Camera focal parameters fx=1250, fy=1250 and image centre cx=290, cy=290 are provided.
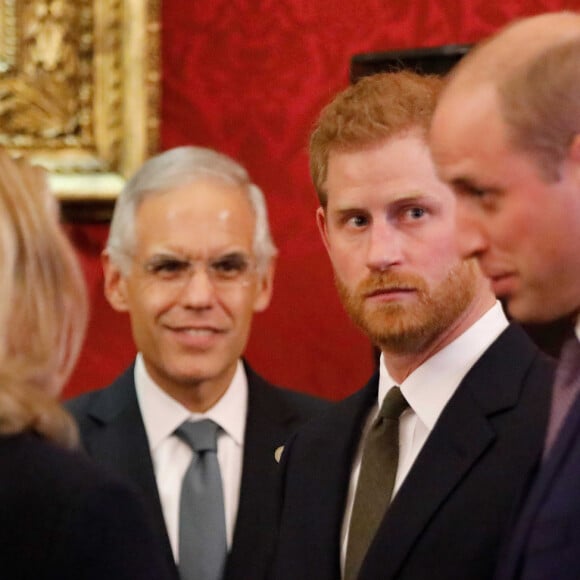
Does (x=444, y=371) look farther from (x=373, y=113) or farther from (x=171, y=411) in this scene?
(x=171, y=411)

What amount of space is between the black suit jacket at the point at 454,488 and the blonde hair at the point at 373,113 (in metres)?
→ 0.42

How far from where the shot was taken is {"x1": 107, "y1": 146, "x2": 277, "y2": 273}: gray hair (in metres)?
3.05

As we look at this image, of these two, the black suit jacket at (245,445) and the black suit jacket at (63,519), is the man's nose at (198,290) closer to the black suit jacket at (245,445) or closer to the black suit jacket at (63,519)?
the black suit jacket at (245,445)

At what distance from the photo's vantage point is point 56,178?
12.1 ft

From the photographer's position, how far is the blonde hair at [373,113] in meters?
2.19

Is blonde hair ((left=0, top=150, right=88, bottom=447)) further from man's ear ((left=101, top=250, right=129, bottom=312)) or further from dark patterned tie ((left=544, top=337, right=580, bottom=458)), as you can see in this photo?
man's ear ((left=101, top=250, right=129, bottom=312))

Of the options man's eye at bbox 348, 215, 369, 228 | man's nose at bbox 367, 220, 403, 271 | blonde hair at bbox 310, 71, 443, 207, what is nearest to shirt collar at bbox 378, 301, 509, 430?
man's nose at bbox 367, 220, 403, 271

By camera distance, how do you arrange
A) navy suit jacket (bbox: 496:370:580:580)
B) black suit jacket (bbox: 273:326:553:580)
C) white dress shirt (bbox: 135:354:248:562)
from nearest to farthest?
navy suit jacket (bbox: 496:370:580:580) < black suit jacket (bbox: 273:326:553:580) < white dress shirt (bbox: 135:354:248:562)

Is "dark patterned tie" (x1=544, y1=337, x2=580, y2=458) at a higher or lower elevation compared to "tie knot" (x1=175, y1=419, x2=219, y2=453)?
higher

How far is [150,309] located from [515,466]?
136 centimetres

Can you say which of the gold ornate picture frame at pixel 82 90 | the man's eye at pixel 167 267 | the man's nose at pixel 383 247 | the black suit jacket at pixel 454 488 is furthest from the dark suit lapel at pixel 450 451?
the gold ornate picture frame at pixel 82 90

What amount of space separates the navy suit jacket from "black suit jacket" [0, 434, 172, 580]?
0.45 meters

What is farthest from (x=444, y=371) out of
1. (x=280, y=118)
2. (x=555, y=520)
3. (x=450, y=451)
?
(x=280, y=118)

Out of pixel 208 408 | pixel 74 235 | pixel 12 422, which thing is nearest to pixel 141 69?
pixel 74 235
